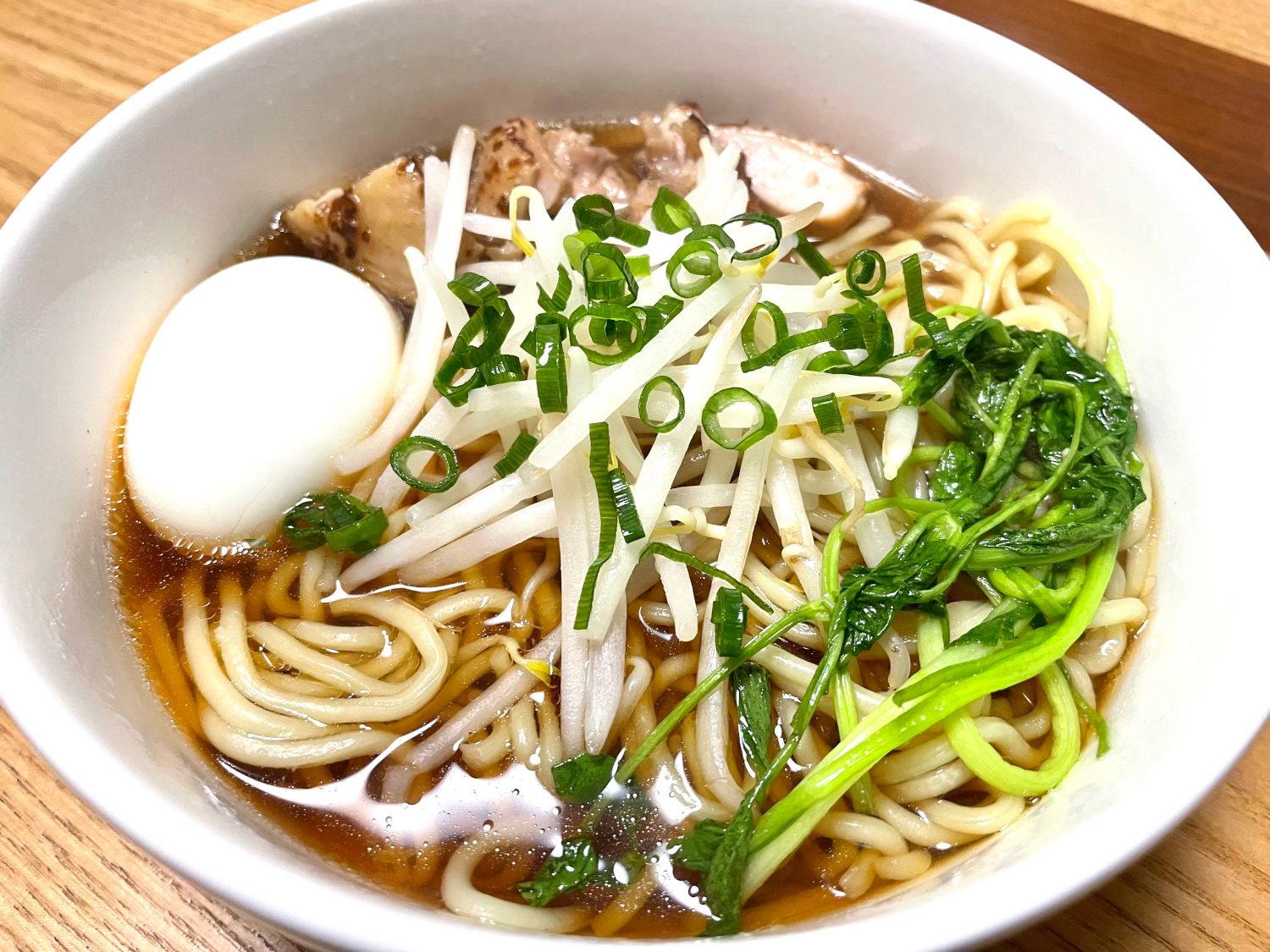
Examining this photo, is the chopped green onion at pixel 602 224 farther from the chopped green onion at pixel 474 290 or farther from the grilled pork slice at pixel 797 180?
the grilled pork slice at pixel 797 180

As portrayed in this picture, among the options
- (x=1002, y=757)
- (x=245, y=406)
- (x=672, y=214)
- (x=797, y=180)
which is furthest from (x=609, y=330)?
(x=1002, y=757)

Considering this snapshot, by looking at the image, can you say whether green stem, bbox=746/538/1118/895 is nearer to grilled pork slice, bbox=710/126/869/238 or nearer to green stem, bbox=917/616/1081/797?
green stem, bbox=917/616/1081/797

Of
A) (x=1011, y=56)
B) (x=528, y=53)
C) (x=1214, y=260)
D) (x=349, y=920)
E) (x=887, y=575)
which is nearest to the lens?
(x=349, y=920)

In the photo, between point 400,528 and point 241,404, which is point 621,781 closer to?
point 400,528

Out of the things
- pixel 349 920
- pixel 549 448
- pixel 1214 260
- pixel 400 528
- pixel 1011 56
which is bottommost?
pixel 400 528

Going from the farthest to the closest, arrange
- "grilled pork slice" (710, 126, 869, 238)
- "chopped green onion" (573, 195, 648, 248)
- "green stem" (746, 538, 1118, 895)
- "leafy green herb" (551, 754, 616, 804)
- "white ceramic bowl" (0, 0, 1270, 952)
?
"grilled pork slice" (710, 126, 869, 238)
"chopped green onion" (573, 195, 648, 248)
"leafy green herb" (551, 754, 616, 804)
"green stem" (746, 538, 1118, 895)
"white ceramic bowl" (0, 0, 1270, 952)

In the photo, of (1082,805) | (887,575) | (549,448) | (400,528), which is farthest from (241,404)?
(1082,805)

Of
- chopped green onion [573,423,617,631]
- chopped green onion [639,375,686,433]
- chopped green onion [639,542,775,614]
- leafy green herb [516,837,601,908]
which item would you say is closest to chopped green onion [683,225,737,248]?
chopped green onion [639,375,686,433]

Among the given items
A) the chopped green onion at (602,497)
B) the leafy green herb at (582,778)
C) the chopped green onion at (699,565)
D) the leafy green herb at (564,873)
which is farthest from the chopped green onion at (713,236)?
the leafy green herb at (564,873)
